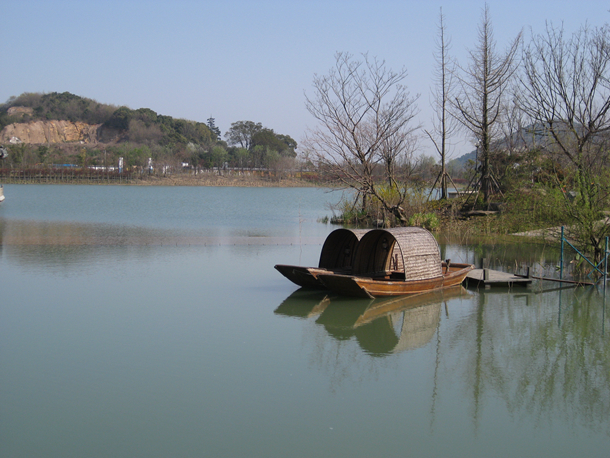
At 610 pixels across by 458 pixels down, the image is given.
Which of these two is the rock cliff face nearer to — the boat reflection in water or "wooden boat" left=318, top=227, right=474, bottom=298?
"wooden boat" left=318, top=227, right=474, bottom=298

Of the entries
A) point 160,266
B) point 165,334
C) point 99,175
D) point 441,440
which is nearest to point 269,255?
point 160,266

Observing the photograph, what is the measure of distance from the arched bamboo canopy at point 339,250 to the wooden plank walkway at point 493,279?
8.90 feet

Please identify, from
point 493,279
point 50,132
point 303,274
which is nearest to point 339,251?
point 303,274

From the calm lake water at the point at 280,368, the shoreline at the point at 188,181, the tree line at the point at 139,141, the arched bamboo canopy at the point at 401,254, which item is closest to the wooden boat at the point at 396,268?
the arched bamboo canopy at the point at 401,254

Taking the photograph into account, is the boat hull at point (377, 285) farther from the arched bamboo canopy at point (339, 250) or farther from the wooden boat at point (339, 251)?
the arched bamboo canopy at point (339, 250)

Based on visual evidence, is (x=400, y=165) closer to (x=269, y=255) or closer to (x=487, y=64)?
(x=487, y=64)

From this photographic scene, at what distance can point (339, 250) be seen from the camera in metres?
13.3

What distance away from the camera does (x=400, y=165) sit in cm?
2566

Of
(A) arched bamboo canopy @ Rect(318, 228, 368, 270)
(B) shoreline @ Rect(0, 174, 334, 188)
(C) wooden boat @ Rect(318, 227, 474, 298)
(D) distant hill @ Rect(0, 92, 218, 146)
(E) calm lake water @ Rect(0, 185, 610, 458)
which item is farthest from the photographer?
(D) distant hill @ Rect(0, 92, 218, 146)

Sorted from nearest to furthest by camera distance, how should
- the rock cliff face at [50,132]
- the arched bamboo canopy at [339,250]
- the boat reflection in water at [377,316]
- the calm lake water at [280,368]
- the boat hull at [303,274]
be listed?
the calm lake water at [280,368]
the boat reflection in water at [377,316]
the boat hull at [303,274]
the arched bamboo canopy at [339,250]
the rock cliff face at [50,132]

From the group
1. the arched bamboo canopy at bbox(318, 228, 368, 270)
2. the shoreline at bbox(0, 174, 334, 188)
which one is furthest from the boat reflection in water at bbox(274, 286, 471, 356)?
the shoreline at bbox(0, 174, 334, 188)

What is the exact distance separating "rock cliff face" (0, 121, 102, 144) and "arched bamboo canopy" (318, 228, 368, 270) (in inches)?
4945

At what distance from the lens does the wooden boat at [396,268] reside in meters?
11.1

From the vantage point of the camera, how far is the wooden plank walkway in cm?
1284
